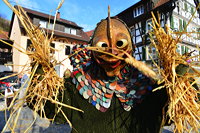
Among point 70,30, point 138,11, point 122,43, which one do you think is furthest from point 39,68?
point 70,30

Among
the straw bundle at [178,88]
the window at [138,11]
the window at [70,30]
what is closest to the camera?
the straw bundle at [178,88]

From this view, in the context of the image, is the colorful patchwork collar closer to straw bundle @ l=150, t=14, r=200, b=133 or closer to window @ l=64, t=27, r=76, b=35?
straw bundle @ l=150, t=14, r=200, b=133

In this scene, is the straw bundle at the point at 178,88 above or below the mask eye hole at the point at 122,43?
below

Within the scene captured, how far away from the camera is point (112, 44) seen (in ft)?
3.68

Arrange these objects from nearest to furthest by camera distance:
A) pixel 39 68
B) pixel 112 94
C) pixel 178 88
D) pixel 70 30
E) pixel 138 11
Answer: pixel 178 88 → pixel 39 68 → pixel 112 94 → pixel 138 11 → pixel 70 30

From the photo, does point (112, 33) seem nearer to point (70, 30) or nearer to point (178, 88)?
point (178, 88)

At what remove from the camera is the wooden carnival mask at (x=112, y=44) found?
111 cm

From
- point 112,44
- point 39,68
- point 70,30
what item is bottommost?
point 39,68

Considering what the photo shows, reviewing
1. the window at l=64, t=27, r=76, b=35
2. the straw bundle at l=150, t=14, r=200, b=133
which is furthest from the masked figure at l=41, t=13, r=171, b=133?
the window at l=64, t=27, r=76, b=35

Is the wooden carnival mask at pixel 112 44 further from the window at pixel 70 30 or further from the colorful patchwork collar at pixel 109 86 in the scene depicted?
the window at pixel 70 30

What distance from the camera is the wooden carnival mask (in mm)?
1112

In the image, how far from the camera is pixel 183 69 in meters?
0.82

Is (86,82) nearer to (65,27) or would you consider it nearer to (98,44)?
(98,44)

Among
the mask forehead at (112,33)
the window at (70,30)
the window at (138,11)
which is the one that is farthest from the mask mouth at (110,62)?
the window at (70,30)
